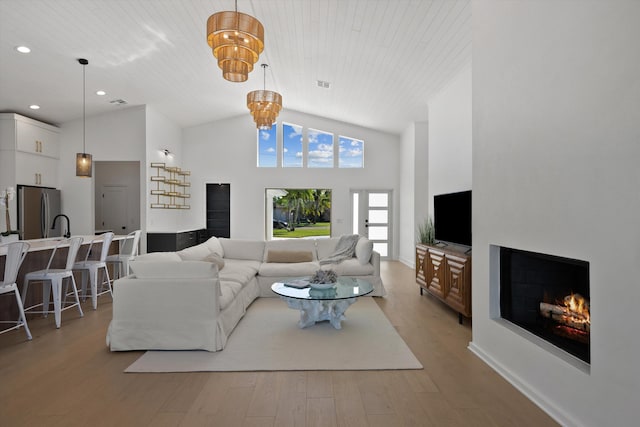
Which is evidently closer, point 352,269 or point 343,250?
point 352,269

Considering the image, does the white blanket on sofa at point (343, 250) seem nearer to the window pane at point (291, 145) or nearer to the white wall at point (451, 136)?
the white wall at point (451, 136)

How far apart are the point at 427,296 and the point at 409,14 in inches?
142

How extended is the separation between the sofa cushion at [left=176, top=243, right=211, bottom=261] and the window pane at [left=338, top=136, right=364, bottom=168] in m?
4.87

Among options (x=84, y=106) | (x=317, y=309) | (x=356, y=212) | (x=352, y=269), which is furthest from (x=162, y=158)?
(x=317, y=309)

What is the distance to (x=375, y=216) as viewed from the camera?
9.40 meters

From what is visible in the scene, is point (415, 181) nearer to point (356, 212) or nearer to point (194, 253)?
point (356, 212)

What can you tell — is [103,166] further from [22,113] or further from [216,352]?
[216,352]

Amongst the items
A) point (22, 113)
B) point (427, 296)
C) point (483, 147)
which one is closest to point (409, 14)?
point (483, 147)

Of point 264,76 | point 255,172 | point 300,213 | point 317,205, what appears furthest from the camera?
point 300,213

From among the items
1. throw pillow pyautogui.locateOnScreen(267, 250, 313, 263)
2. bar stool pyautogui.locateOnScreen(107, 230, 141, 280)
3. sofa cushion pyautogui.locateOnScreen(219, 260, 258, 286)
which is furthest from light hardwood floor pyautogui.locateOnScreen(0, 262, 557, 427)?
throw pillow pyautogui.locateOnScreen(267, 250, 313, 263)

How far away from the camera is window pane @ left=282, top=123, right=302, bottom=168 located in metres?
9.34

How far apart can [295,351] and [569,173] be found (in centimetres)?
240

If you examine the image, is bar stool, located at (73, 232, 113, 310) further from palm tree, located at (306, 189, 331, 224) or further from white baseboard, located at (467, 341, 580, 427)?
palm tree, located at (306, 189, 331, 224)

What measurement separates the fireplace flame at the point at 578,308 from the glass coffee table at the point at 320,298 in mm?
1745
